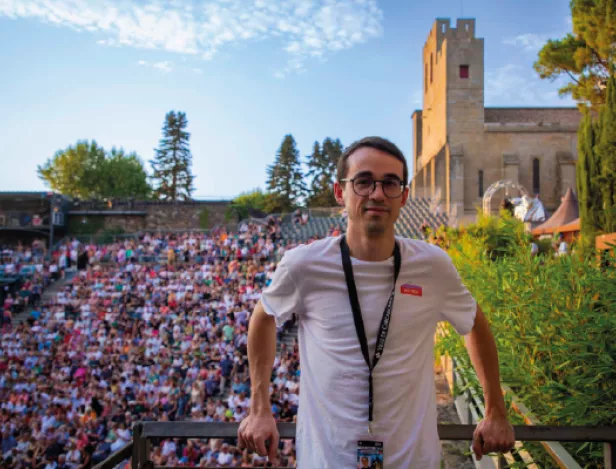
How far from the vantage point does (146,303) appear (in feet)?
59.4

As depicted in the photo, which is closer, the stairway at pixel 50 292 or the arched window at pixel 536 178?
the stairway at pixel 50 292

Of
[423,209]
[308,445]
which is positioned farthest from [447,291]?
[423,209]

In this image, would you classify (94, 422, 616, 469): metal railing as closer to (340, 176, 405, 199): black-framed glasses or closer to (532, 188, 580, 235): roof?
(340, 176, 405, 199): black-framed glasses

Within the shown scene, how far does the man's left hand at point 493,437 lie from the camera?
1723mm

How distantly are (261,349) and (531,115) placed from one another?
117 feet

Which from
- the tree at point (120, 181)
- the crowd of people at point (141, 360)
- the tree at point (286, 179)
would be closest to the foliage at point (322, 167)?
the tree at point (286, 179)

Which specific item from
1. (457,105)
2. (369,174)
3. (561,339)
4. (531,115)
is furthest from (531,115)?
(369,174)

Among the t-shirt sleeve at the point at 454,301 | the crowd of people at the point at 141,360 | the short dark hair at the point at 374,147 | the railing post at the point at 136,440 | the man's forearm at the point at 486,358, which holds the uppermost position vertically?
the short dark hair at the point at 374,147

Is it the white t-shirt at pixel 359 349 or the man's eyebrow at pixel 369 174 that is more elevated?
the man's eyebrow at pixel 369 174

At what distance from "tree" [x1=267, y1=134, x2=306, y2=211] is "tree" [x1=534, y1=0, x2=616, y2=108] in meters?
39.8

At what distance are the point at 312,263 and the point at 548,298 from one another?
1.86 m

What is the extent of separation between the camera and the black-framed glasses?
173 cm

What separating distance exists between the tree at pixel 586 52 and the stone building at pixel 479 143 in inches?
491

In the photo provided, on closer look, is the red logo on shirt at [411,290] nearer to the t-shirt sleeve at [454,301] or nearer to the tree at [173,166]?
the t-shirt sleeve at [454,301]
